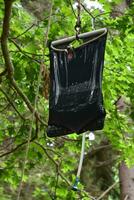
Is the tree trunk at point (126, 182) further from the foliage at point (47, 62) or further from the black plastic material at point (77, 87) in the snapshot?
the black plastic material at point (77, 87)

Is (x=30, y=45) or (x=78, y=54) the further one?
(x=30, y=45)

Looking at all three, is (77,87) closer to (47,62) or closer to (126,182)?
(47,62)

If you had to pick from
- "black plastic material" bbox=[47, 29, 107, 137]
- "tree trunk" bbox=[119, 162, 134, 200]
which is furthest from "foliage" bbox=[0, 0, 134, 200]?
"tree trunk" bbox=[119, 162, 134, 200]

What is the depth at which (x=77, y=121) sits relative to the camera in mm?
1955

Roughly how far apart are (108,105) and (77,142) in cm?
60

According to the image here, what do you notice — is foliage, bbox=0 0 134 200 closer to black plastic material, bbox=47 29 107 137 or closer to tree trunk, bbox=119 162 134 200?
black plastic material, bbox=47 29 107 137

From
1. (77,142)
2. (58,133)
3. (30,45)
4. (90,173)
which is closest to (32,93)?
(30,45)

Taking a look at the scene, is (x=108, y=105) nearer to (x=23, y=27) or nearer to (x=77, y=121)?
(x=23, y=27)

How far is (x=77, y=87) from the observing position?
1934mm

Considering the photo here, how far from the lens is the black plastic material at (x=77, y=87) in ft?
6.26

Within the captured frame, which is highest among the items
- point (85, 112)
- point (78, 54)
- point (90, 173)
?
point (78, 54)

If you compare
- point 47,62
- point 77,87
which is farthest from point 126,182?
point 77,87

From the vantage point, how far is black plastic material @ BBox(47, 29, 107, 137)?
191 cm

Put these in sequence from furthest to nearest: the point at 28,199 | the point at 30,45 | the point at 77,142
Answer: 1. the point at 28,199
2. the point at 77,142
3. the point at 30,45
